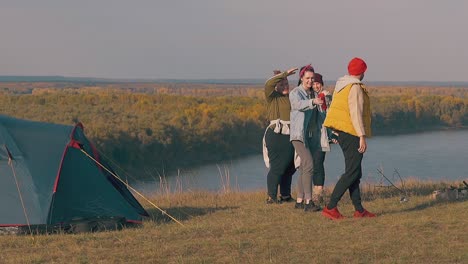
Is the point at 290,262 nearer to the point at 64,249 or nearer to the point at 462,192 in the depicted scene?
the point at 64,249

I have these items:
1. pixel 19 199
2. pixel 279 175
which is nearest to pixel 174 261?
pixel 19 199

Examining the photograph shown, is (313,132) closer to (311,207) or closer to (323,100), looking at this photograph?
(323,100)

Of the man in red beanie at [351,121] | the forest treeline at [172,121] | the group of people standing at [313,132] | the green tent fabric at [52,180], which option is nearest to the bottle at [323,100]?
the group of people standing at [313,132]

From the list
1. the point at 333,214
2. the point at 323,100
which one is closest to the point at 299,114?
the point at 323,100

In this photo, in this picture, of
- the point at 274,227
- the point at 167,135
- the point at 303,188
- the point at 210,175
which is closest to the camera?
the point at 274,227

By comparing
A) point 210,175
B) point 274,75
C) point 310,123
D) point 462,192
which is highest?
point 274,75

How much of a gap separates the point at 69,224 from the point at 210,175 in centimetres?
1586

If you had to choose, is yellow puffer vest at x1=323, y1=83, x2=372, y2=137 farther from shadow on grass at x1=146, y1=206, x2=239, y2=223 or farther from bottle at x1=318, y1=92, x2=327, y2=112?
shadow on grass at x1=146, y1=206, x2=239, y2=223

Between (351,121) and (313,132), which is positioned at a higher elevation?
(351,121)

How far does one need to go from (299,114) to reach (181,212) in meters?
1.80

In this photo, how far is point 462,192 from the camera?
29.6ft

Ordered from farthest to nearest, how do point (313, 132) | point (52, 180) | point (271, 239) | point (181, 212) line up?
point (181, 212) < point (313, 132) < point (52, 180) < point (271, 239)

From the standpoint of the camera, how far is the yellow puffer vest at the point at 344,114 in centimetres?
715

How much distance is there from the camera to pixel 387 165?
23.2 metres
